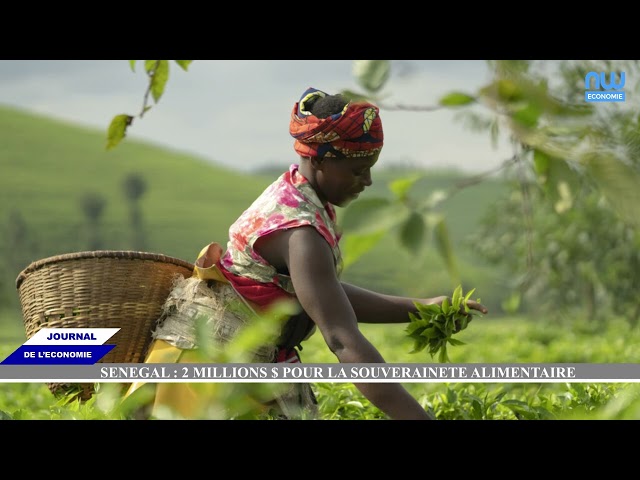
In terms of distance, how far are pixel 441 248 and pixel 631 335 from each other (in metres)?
6.26

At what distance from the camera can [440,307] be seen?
2.92m

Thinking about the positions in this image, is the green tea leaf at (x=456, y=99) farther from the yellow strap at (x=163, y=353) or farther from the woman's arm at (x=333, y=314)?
the yellow strap at (x=163, y=353)

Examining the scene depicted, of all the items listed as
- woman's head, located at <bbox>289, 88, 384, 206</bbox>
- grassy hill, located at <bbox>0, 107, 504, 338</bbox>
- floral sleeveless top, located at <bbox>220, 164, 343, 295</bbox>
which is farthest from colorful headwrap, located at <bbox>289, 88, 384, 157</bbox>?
grassy hill, located at <bbox>0, 107, 504, 338</bbox>

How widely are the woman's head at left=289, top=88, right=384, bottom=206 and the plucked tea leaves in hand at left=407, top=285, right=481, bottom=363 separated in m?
0.46

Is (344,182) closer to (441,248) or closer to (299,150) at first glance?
(299,150)

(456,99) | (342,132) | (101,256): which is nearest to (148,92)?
(342,132)

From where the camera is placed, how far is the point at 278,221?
272 cm

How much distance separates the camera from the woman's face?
2.71 m

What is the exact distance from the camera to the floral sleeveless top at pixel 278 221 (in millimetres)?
2707

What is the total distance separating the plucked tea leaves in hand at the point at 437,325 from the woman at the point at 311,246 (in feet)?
0.44

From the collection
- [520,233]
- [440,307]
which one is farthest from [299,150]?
[520,233]

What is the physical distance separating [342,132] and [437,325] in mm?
716

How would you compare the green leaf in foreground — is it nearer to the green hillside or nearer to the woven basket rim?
the woven basket rim

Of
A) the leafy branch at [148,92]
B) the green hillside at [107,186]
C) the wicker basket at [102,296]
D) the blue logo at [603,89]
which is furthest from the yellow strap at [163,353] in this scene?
the green hillside at [107,186]
